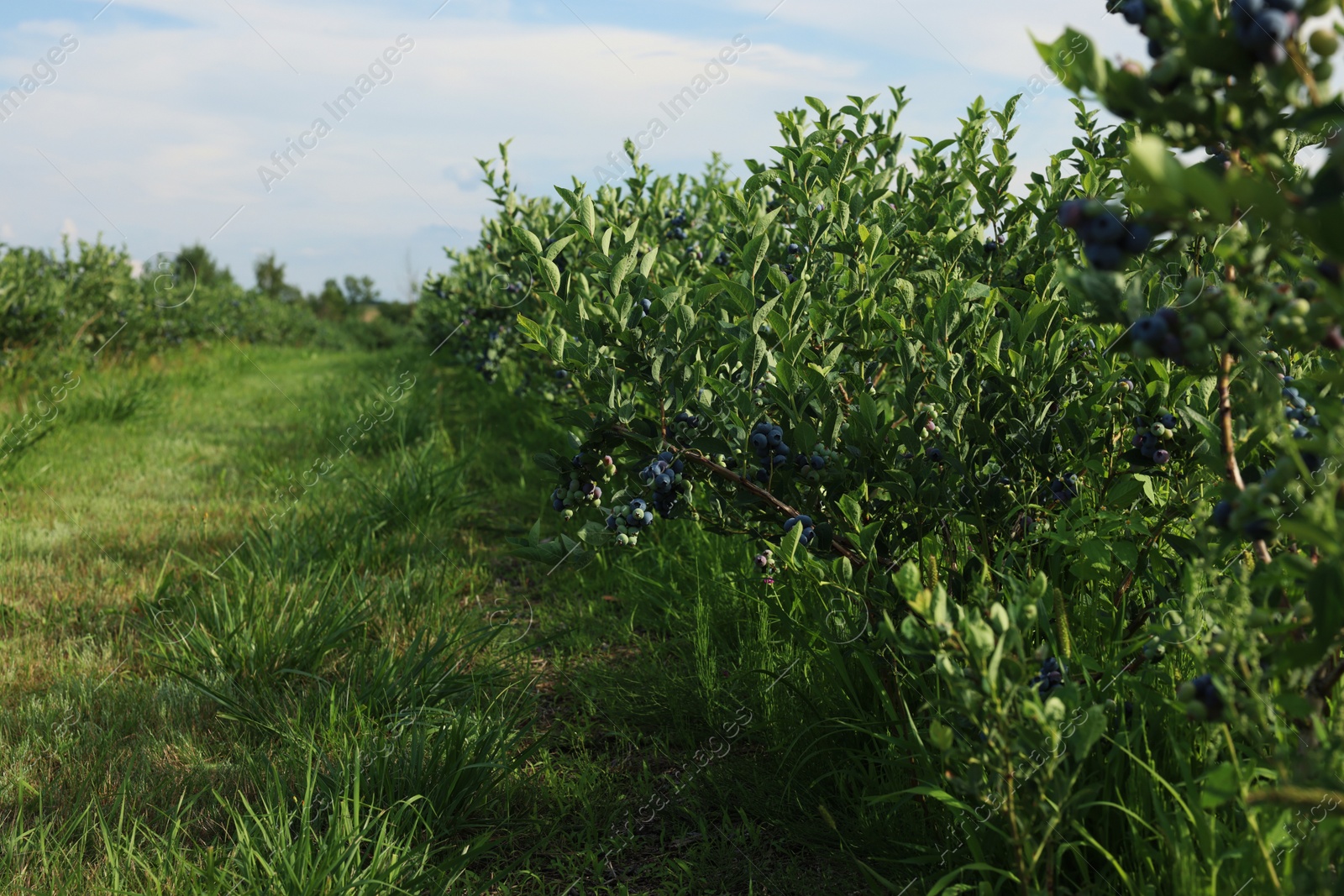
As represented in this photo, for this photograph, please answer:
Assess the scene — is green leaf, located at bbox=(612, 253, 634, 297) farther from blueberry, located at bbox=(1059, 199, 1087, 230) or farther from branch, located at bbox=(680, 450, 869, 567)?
blueberry, located at bbox=(1059, 199, 1087, 230)

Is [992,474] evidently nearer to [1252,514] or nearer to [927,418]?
[927,418]

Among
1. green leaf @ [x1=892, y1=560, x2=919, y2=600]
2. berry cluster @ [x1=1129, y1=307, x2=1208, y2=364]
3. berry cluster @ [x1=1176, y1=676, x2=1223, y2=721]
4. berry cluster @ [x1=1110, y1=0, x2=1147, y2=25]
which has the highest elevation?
berry cluster @ [x1=1110, y1=0, x2=1147, y2=25]

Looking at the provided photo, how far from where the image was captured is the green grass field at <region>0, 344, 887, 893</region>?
1930mm

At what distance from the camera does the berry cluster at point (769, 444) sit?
1.83 metres

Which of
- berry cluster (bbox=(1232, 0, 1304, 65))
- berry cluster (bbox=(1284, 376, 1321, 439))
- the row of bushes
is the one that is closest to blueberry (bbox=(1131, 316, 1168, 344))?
berry cluster (bbox=(1232, 0, 1304, 65))

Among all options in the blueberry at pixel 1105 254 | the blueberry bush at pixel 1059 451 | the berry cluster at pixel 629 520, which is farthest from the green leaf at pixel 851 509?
the blueberry at pixel 1105 254

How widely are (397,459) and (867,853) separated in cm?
371

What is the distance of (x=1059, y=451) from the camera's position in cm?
207

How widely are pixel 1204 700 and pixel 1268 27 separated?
748 millimetres

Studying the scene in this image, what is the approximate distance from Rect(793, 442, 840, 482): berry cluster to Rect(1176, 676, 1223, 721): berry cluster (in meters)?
0.83

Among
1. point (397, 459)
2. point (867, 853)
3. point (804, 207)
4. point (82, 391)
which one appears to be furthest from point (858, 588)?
point (82, 391)

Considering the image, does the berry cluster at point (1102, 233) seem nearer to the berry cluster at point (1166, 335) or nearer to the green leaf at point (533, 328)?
the berry cluster at point (1166, 335)

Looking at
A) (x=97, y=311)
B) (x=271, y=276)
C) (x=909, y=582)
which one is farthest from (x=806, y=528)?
(x=271, y=276)

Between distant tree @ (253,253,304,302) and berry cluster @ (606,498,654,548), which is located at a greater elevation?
distant tree @ (253,253,304,302)
